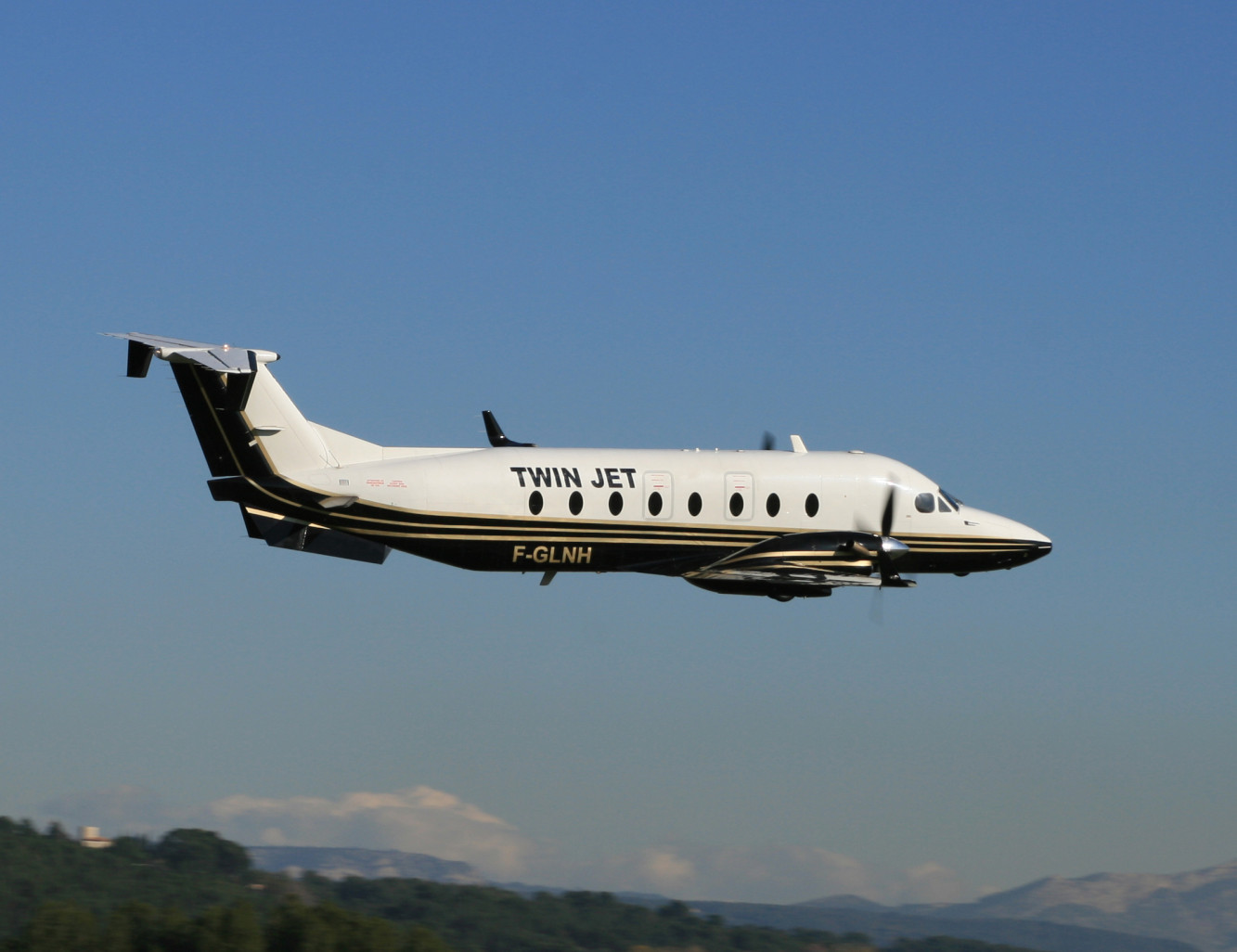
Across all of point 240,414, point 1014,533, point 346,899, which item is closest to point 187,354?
point 240,414

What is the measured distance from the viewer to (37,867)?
557ft

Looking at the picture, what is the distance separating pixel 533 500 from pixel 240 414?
24.0 feet

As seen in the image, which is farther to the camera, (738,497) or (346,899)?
(346,899)

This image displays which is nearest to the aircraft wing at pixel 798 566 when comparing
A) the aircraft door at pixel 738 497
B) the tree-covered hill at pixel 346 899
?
the aircraft door at pixel 738 497

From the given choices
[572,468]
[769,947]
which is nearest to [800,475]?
[572,468]

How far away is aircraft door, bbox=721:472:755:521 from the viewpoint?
36219 mm

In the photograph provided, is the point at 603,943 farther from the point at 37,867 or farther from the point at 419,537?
the point at 419,537

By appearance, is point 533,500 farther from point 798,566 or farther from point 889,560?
point 889,560

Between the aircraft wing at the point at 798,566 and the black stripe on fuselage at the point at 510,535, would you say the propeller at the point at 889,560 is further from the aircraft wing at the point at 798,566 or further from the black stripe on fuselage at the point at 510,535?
the black stripe on fuselage at the point at 510,535

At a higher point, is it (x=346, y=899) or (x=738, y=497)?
(x=738, y=497)

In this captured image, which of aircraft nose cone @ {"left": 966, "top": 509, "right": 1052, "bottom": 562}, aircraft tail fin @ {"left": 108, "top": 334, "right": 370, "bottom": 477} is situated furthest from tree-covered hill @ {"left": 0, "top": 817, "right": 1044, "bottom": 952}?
aircraft tail fin @ {"left": 108, "top": 334, "right": 370, "bottom": 477}

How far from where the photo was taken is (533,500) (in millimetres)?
34938

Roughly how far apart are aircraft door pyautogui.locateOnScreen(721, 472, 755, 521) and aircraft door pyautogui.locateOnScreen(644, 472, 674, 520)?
→ 1.42 meters

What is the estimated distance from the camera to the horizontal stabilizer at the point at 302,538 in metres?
34.6
